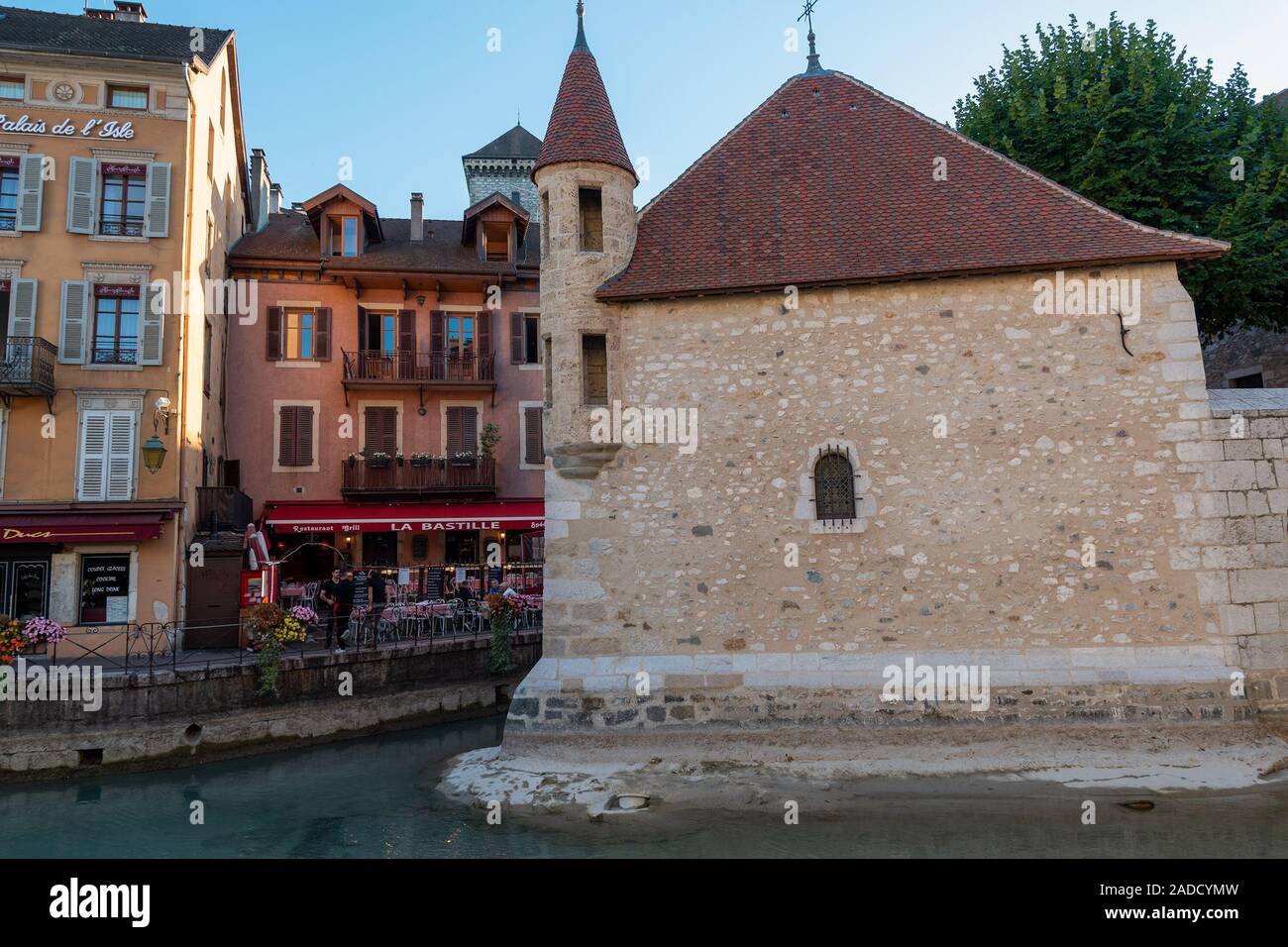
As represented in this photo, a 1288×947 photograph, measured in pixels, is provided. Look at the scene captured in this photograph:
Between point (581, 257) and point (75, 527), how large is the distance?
10997 mm

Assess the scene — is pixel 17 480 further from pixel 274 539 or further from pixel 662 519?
pixel 662 519

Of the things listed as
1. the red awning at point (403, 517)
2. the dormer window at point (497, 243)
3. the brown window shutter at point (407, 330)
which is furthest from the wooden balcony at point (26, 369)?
the dormer window at point (497, 243)

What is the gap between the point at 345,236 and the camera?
68.9 feet

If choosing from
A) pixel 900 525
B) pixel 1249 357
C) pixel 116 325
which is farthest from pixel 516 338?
pixel 1249 357

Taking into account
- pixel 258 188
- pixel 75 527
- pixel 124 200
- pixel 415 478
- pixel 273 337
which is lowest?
pixel 75 527

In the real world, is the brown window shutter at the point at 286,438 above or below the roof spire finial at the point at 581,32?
below

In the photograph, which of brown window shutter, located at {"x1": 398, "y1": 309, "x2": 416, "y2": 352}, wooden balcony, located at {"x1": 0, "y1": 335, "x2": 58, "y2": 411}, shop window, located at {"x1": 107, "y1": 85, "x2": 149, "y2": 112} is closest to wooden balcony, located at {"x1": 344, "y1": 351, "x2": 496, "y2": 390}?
brown window shutter, located at {"x1": 398, "y1": 309, "x2": 416, "y2": 352}

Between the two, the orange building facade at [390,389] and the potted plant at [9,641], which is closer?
the potted plant at [9,641]

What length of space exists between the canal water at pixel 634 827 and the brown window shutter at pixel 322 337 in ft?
40.2

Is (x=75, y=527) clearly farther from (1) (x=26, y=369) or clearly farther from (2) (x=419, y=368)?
(2) (x=419, y=368)

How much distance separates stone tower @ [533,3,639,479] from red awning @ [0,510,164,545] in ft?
30.0

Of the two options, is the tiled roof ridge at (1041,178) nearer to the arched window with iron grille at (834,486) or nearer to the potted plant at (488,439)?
the arched window with iron grille at (834,486)

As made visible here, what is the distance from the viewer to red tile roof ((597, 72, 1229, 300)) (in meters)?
10.2

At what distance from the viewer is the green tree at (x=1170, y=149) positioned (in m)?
13.4
